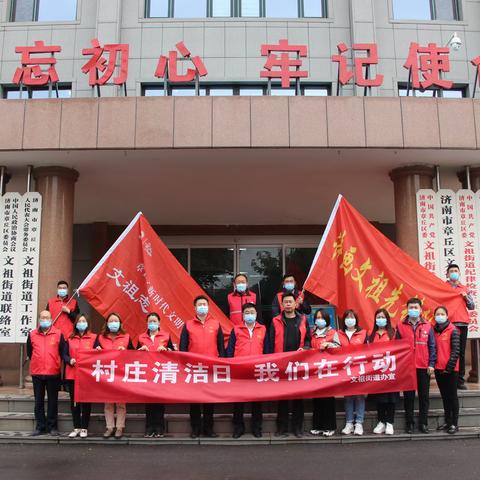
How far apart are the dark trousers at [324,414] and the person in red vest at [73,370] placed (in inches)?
108

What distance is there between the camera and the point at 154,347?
6793 millimetres

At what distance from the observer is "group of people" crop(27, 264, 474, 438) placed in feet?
21.7

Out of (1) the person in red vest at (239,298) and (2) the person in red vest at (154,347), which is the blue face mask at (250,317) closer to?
(1) the person in red vest at (239,298)

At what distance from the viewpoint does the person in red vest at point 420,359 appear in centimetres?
663

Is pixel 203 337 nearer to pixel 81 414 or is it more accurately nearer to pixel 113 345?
pixel 113 345

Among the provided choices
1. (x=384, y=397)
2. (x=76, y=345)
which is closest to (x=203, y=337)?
(x=76, y=345)

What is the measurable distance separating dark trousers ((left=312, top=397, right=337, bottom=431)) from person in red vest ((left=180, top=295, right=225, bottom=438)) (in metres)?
1.24

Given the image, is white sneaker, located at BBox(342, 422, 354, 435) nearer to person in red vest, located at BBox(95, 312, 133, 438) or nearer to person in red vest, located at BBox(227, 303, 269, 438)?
person in red vest, located at BBox(227, 303, 269, 438)

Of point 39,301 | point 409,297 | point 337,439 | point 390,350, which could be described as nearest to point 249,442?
point 337,439

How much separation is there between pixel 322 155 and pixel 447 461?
4.87 m

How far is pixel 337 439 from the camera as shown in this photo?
252 inches

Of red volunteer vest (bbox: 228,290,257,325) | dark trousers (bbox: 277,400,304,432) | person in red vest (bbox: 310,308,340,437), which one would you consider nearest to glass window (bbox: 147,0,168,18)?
red volunteer vest (bbox: 228,290,257,325)

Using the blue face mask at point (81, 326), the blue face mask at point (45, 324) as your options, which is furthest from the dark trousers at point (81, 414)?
the blue face mask at point (45, 324)

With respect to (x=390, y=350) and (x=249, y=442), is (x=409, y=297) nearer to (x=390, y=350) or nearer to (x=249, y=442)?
(x=390, y=350)
